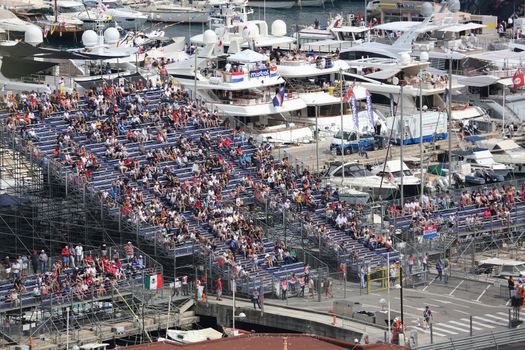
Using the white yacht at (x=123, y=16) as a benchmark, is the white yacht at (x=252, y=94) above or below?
above

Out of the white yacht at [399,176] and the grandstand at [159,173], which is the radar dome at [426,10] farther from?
the grandstand at [159,173]

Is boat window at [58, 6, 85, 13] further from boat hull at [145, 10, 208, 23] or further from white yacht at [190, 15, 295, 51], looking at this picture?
white yacht at [190, 15, 295, 51]

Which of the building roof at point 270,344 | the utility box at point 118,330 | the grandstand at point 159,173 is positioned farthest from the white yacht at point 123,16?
the building roof at point 270,344

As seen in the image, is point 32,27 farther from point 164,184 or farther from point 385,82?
point 164,184

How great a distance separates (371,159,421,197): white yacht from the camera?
4053 inches

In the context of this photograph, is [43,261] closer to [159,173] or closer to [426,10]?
[159,173]

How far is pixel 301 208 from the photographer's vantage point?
94.1 m

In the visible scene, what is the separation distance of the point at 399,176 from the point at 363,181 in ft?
7.22

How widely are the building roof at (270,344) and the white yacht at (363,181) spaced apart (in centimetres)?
2541

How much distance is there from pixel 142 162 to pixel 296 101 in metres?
21.8

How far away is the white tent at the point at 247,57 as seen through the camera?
380ft

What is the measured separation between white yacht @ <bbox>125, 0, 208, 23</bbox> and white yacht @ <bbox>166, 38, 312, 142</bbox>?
6420 centimetres

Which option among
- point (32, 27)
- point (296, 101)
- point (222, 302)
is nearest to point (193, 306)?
point (222, 302)

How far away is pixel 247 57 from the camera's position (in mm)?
116062
